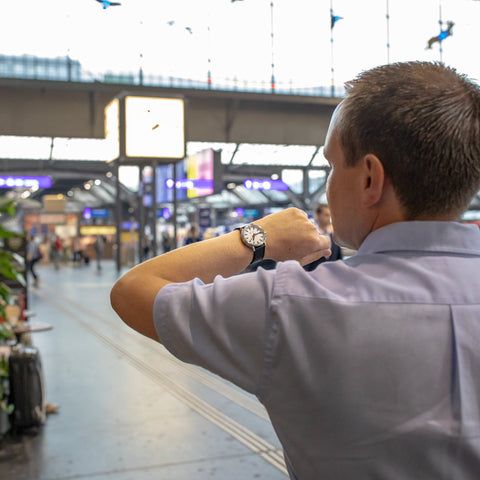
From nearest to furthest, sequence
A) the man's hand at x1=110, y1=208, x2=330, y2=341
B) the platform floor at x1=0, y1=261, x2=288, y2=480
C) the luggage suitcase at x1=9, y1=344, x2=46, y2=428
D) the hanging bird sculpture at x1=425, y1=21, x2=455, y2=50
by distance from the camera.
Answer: the man's hand at x1=110, y1=208, x2=330, y2=341 < the platform floor at x1=0, y1=261, x2=288, y2=480 < the luggage suitcase at x1=9, y1=344, x2=46, y2=428 < the hanging bird sculpture at x1=425, y1=21, x2=455, y2=50

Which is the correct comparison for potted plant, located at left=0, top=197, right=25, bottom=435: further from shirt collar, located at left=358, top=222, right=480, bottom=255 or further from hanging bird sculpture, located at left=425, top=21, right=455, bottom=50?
hanging bird sculpture, located at left=425, top=21, right=455, bottom=50

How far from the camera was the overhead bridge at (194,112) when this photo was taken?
14.6 meters

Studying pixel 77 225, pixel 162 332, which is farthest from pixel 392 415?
pixel 77 225

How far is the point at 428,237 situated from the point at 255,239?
278 millimetres

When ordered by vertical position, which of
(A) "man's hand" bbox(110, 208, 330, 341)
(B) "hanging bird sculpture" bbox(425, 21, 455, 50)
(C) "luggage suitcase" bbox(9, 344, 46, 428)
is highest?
(B) "hanging bird sculpture" bbox(425, 21, 455, 50)

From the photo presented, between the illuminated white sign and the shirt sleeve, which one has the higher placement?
the illuminated white sign

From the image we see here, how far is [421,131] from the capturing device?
0.78 m

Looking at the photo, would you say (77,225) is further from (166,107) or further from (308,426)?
(308,426)

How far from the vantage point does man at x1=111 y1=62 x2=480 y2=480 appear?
0.75 metres

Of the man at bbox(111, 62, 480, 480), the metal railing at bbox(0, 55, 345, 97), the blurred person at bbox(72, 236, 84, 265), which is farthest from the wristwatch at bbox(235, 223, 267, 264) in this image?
the blurred person at bbox(72, 236, 84, 265)

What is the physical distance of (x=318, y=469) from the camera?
788 millimetres

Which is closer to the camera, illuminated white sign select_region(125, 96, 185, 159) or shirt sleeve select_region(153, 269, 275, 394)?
shirt sleeve select_region(153, 269, 275, 394)

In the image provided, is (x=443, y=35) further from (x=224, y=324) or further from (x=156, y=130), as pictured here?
(x=224, y=324)

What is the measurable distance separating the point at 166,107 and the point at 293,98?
6733 mm
